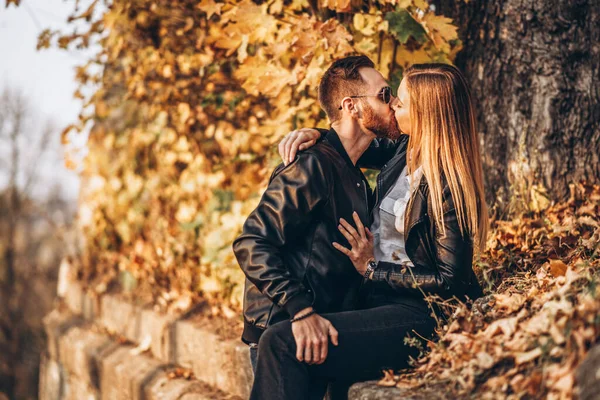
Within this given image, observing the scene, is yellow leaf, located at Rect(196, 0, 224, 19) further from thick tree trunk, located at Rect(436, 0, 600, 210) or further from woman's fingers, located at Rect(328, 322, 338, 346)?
woman's fingers, located at Rect(328, 322, 338, 346)

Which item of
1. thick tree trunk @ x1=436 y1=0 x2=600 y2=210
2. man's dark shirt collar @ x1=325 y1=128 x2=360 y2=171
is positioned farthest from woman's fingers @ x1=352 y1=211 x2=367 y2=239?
thick tree trunk @ x1=436 y1=0 x2=600 y2=210

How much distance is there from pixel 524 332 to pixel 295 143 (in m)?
1.27

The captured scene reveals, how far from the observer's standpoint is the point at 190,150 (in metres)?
6.35

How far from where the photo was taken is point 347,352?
9.12 ft

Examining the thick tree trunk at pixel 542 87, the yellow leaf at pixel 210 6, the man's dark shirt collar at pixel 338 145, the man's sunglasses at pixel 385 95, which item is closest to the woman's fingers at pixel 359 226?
the man's dark shirt collar at pixel 338 145


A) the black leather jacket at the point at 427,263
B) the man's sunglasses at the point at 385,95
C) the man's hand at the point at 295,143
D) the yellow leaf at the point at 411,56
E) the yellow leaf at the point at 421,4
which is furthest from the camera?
the yellow leaf at the point at 411,56

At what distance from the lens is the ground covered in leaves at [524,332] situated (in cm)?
227

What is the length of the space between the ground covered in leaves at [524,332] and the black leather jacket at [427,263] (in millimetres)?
91

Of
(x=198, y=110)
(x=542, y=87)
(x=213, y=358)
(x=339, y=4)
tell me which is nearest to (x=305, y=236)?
(x=339, y=4)

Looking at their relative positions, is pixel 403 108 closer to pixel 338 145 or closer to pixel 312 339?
pixel 338 145

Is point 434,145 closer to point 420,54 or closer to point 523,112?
point 420,54

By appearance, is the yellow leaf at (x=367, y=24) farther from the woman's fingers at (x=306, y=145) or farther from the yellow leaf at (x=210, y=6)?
the woman's fingers at (x=306, y=145)

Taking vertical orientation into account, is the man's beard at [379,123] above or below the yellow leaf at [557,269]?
above

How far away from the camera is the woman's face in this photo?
3112 mm
